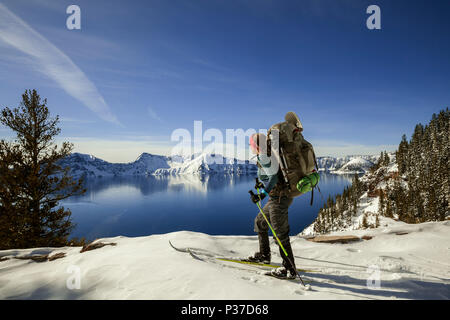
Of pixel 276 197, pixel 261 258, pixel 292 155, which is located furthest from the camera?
pixel 261 258

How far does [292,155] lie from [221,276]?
2.55 m

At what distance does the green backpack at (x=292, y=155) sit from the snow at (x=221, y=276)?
1.75m

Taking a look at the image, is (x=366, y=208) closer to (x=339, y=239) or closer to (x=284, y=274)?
(x=339, y=239)

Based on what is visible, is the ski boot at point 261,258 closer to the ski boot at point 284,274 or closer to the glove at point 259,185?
the ski boot at point 284,274

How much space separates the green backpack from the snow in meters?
1.75

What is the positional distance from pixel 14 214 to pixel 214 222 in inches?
3066

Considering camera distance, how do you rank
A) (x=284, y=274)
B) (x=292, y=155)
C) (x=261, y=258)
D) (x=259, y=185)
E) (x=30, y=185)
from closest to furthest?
(x=284, y=274), (x=292, y=155), (x=259, y=185), (x=261, y=258), (x=30, y=185)

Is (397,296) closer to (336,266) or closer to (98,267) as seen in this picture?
(336,266)

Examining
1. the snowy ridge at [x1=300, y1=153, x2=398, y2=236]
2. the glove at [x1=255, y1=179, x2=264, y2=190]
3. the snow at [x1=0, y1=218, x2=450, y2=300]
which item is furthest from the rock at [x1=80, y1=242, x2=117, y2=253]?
the snowy ridge at [x1=300, y1=153, x2=398, y2=236]

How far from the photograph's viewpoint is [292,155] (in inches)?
148

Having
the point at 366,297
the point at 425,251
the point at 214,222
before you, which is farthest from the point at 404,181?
the point at 366,297

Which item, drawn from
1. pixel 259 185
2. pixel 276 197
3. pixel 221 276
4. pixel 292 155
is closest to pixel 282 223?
pixel 276 197

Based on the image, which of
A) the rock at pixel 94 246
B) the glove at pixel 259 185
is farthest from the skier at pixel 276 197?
the rock at pixel 94 246

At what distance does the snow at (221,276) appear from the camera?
2.74 metres
